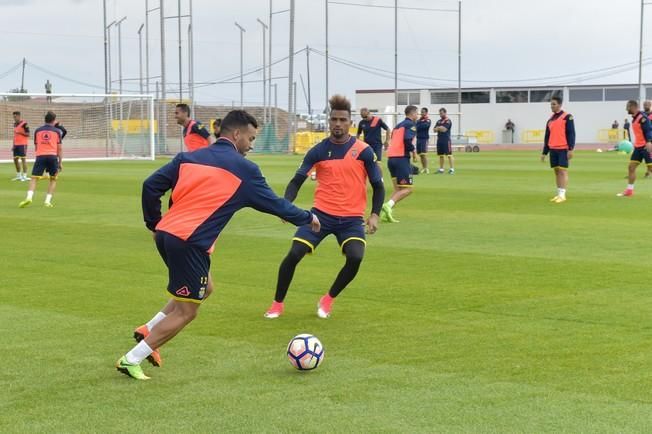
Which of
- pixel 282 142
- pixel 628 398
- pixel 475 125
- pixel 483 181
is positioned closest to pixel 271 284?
pixel 628 398

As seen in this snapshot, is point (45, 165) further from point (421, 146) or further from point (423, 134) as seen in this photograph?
point (421, 146)

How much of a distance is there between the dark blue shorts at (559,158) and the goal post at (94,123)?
2782 cm

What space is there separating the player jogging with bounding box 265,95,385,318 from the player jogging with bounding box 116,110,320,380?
2243 millimetres

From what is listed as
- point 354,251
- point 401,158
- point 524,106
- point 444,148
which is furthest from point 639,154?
point 524,106

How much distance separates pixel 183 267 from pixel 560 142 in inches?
605

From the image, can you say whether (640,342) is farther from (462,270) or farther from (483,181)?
(483,181)

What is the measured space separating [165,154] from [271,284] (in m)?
40.2

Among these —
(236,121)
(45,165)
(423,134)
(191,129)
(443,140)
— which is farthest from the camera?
(423,134)

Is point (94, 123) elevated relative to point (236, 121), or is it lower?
Answer: elevated

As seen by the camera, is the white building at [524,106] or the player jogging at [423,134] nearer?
the player jogging at [423,134]

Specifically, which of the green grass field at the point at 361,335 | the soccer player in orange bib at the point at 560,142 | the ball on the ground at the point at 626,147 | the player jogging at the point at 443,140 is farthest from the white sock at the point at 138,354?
the ball on the ground at the point at 626,147

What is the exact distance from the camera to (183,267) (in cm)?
640

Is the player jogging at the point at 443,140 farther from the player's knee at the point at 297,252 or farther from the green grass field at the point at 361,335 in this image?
the player's knee at the point at 297,252

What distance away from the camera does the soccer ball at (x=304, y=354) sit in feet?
21.7
